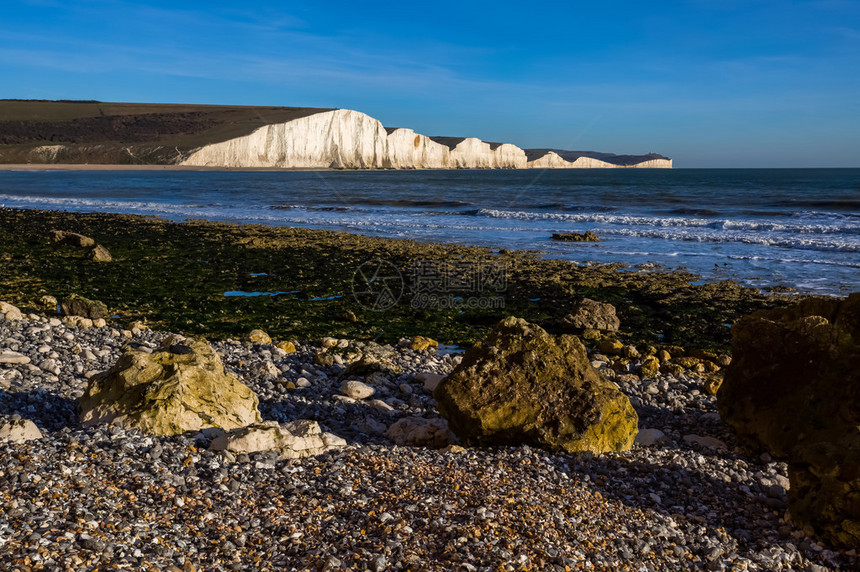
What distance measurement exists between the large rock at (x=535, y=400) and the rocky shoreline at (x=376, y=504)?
20cm

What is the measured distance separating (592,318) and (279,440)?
23.8 feet

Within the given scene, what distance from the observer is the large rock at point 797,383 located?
5570 mm

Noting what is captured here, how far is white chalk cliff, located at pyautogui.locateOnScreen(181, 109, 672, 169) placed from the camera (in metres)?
108

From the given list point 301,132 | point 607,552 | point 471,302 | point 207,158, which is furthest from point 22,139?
point 607,552

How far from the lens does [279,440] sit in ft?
17.4

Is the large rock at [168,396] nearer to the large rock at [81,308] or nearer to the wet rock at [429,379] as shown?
the wet rock at [429,379]

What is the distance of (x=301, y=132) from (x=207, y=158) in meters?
16.7

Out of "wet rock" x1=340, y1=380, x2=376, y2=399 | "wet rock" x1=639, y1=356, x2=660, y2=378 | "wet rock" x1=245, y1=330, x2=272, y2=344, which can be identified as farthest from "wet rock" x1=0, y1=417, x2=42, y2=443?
"wet rock" x1=639, y1=356, x2=660, y2=378

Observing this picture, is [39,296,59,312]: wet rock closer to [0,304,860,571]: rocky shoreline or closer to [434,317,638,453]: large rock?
[0,304,860,571]: rocky shoreline

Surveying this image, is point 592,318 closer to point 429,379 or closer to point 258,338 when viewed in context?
point 429,379

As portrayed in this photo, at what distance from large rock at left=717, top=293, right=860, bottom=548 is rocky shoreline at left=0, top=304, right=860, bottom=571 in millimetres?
330

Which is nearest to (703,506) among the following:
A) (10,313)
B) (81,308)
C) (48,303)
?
(81,308)

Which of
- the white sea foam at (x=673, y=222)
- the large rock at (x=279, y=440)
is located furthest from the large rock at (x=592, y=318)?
the white sea foam at (x=673, y=222)

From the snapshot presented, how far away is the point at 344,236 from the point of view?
23.1 meters
